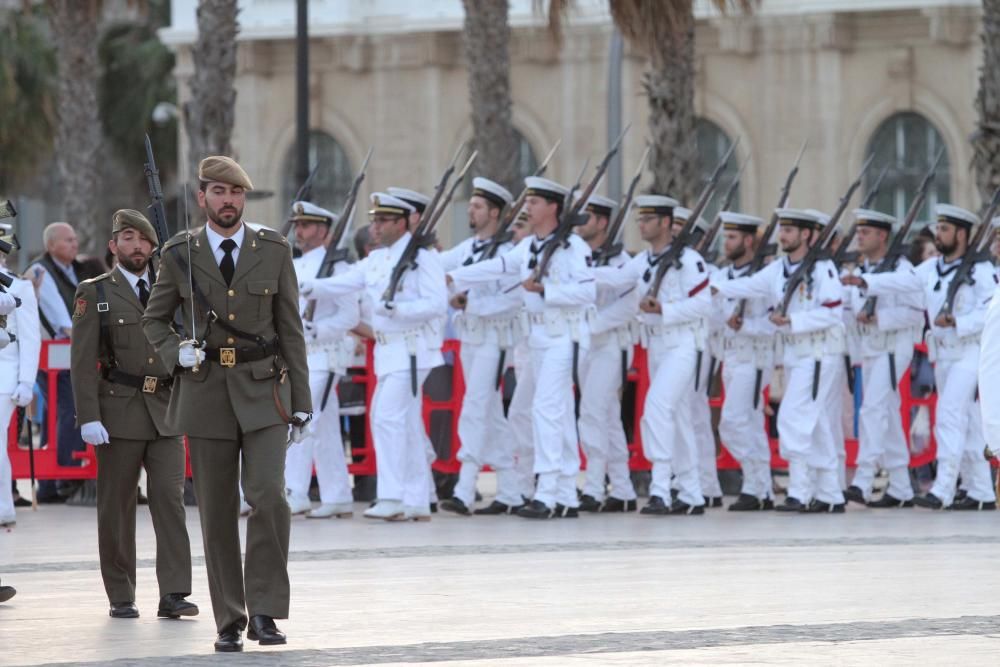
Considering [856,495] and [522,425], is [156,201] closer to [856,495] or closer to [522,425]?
[522,425]

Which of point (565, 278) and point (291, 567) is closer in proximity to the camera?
point (291, 567)

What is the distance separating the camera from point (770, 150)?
35875mm

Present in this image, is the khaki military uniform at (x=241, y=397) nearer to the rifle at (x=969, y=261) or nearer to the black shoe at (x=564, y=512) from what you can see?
the black shoe at (x=564, y=512)

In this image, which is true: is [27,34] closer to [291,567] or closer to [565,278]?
[565,278]

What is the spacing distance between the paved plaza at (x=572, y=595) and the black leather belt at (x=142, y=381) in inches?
41.4

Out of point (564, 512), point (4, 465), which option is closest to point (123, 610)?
point (4, 465)

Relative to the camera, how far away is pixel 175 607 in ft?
34.9

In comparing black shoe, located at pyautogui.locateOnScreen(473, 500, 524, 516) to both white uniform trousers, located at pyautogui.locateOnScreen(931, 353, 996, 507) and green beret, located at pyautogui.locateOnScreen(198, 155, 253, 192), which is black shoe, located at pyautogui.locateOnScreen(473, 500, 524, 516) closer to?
white uniform trousers, located at pyautogui.locateOnScreen(931, 353, 996, 507)

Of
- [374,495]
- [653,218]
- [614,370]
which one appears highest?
[653,218]

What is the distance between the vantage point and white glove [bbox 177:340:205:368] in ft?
31.6

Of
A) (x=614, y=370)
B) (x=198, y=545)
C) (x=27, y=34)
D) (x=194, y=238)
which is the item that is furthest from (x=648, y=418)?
(x=27, y=34)

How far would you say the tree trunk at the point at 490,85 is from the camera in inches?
1059

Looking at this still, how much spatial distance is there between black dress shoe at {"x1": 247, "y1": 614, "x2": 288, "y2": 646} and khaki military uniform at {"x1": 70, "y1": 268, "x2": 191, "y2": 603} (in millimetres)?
1079

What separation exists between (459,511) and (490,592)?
5.11m
